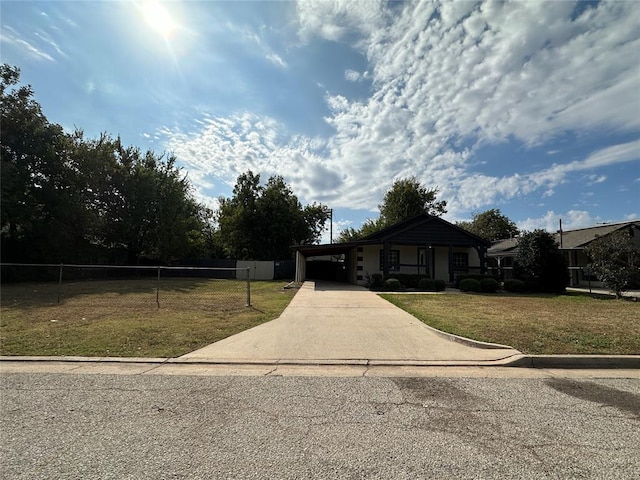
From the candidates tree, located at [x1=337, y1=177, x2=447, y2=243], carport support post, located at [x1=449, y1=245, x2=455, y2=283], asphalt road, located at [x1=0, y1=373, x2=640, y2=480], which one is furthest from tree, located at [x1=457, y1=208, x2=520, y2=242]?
asphalt road, located at [x1=0, y1=373, x2=640, y2=480]

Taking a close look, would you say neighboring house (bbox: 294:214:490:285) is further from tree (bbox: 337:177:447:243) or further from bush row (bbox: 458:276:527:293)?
tree (bbox: 337:177:447:243)

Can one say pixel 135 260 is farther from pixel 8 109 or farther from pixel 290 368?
pixel 290 368

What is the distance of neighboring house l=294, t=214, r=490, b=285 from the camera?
21062mm

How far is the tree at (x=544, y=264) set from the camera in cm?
1827

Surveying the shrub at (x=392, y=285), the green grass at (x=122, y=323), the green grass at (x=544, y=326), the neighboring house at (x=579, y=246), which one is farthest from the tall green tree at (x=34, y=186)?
the neighboring house at (x=579, y=246)

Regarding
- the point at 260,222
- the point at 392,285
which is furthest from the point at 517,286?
the point at 260,222

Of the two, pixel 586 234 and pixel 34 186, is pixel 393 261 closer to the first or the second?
pixel 586 234

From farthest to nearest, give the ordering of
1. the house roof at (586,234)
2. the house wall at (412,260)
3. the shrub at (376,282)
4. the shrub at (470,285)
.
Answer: the house roof at (586,234)
the house wall at (412,260)
the shrub at (376,282)
the shrub at (470,285)

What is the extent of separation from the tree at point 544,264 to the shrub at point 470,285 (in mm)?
2892

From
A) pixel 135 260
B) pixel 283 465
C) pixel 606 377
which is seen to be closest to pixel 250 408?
pixel 283 465

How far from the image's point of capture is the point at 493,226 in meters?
61.2

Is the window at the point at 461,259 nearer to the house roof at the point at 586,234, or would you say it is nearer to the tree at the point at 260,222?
the house roof at the point at 586,234

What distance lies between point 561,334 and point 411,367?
3.90 metres

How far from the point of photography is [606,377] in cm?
503
